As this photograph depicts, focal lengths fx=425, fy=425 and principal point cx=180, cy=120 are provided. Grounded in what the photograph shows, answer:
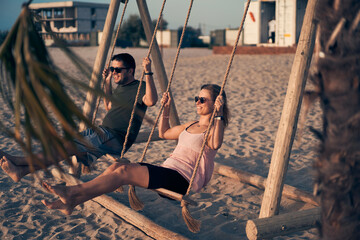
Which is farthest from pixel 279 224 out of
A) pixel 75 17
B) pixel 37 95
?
pixel 75 17

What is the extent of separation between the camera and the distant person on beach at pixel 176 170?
8.23 ft

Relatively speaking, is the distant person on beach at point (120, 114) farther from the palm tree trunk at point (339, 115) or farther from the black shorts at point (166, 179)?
the palm tree trunk at point (339, 115)

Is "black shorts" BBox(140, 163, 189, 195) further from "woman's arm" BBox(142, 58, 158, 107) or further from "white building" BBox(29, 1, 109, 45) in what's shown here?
"white building" BBox(29, 1, 109, 45)

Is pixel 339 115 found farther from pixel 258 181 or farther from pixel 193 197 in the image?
pixel 258 181

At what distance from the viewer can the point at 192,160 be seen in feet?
9.32

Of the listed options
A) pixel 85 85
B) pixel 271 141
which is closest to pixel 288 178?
pixel 271 141

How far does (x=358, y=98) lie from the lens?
143cm

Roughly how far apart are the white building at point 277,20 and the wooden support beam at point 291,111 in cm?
1319

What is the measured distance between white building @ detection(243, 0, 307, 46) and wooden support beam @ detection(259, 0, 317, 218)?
519 inches

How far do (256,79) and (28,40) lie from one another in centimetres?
1067

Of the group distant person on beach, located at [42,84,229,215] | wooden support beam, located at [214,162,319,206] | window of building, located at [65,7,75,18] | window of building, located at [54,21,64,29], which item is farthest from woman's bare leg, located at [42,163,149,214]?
window of building, located at [65,7,75,18]

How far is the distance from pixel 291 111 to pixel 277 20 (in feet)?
46.2

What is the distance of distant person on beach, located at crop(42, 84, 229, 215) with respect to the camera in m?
2.51

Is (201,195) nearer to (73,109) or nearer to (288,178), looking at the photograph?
(288,178)
